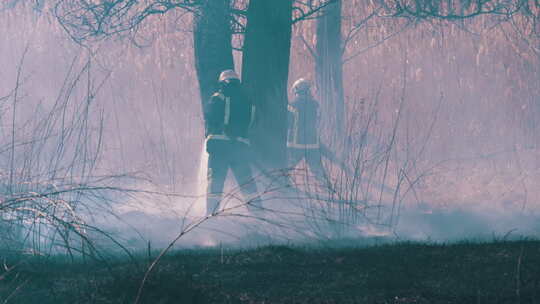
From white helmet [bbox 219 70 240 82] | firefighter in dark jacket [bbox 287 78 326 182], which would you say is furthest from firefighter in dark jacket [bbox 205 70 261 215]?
firefighter in dark jacket [bbox 287 78 326 182]

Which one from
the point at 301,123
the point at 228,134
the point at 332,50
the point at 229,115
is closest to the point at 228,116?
the point at 229,115

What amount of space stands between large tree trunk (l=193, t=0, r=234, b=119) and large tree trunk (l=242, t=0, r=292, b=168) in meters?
0.34

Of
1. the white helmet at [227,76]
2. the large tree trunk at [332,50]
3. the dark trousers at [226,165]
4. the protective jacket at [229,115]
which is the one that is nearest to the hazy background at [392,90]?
the large tree trunk at [332,50]

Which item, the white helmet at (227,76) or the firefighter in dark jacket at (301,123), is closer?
the white helmet at (227,76)

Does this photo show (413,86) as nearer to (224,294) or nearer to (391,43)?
(391,43)

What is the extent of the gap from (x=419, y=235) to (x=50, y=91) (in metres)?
9.59

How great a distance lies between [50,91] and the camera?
43.9 ft

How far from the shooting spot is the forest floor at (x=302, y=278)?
3129 mm

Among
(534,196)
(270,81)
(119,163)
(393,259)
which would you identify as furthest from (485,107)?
(393,259)

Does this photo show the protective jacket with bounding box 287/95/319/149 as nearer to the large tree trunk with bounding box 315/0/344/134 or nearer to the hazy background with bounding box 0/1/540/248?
the hazy background with bounding box 0/1/540/248

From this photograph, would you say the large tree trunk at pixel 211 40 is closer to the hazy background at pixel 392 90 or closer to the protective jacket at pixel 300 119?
the protective jacket at pixel 300 119

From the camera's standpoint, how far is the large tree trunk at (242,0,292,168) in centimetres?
750

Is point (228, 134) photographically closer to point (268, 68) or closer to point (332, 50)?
point (268, 68)

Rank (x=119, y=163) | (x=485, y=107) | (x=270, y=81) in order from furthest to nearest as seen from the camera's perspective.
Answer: (x=485, y=107) < (x=119, y=163) < (x=270, y=81)
